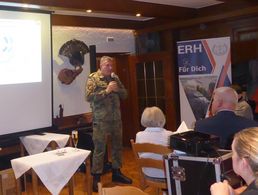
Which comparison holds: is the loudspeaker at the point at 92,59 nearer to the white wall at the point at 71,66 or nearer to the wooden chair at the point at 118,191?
the white wall at the point at 71,66

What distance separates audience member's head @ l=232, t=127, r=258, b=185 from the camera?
1511 millimetres

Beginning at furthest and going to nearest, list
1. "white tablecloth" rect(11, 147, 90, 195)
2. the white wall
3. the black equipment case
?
1. the white wall
2. "white tablecloth" rect(11, 147, 90, 195)
3. the black equipment case

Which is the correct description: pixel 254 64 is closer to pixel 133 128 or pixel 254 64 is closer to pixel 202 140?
pixel 133 128

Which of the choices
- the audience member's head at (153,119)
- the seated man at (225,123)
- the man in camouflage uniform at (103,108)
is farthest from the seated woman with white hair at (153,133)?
the man in camouflage uniform at (103,108)

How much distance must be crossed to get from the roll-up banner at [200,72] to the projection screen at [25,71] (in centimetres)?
206

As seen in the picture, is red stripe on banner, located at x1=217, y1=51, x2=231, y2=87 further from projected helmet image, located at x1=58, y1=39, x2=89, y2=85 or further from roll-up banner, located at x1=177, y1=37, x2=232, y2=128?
projected helmet image, located at x1=58, y1=39, x2=89, y2=85

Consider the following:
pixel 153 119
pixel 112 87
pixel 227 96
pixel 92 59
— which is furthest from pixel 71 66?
pixel 227 96

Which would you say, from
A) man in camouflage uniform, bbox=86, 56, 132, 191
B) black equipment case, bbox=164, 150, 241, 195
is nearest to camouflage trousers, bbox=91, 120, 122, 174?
man in camouflage uniform, bbox=86, 56, 132, 191

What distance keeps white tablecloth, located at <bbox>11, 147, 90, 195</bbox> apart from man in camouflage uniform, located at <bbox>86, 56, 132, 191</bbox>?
105 cm

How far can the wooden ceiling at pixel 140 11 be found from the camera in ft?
14.0

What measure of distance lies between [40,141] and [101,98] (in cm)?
88

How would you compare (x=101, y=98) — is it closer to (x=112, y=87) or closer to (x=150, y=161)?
(x=112, y=87)

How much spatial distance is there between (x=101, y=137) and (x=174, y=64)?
2.30m

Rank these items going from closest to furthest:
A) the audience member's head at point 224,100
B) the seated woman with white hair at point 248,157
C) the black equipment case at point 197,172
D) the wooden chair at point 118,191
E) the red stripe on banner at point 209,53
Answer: the seated woman with white hair at point 248,157, the wooden chair at point 118,191, the black equipment case at point 197,172, the audience member's head at point 224,100, the red stripe on banner at point 209,53
